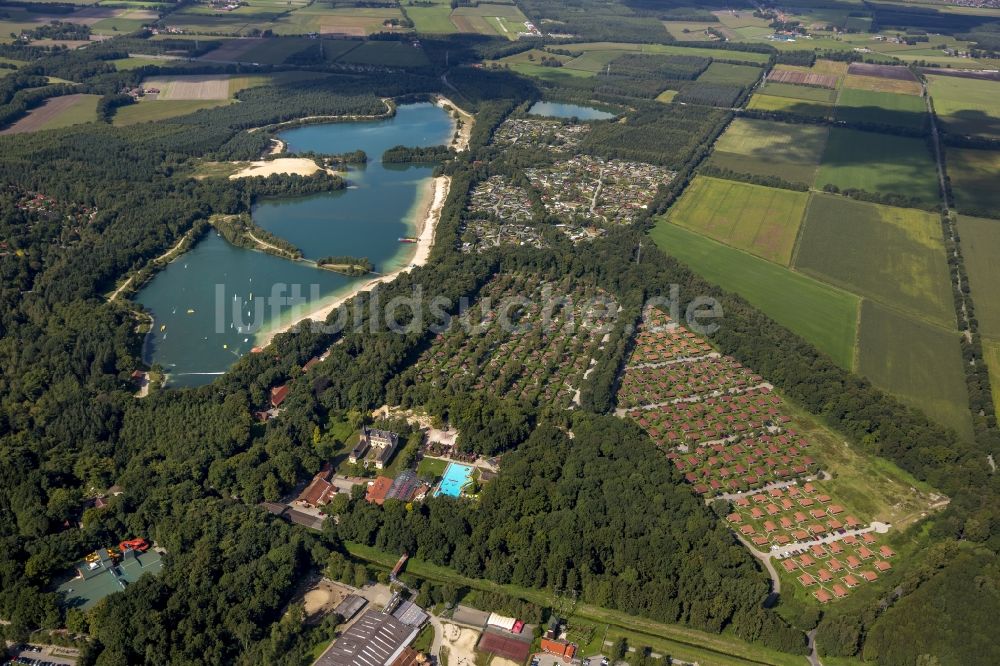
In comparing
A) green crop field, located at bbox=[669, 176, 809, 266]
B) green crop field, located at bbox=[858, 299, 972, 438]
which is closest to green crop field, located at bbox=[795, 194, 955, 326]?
green crop field, located at bbox=[669, 176, 809, 266]

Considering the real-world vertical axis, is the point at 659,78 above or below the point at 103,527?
above

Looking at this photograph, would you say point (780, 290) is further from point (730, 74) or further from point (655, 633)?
point (730, 74)

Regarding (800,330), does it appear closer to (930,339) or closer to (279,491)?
(930,339)

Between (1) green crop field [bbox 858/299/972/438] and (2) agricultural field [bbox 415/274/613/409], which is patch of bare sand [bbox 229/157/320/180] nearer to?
(2) agricultural field [bbox 415/274/613/409]

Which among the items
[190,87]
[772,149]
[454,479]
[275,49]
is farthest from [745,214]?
[275,49]

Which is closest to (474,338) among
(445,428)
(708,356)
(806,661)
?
(445,428)

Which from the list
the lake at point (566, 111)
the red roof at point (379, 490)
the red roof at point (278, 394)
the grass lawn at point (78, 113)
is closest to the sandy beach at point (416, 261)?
the red roof at point (278, 394)

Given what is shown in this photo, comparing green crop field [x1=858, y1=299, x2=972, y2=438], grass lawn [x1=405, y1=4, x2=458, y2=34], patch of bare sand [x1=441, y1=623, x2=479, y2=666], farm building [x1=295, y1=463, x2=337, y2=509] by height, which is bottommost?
patch of bare sand [x1=441, y1=623, x2=479, y2=666]
